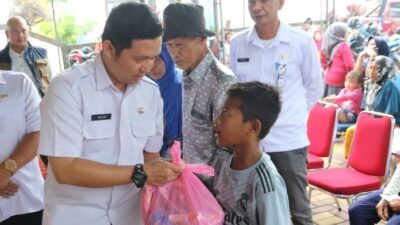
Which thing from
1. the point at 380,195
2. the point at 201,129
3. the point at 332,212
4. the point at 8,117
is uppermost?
the point at 8,117

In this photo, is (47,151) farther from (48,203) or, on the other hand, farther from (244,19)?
(244,19)

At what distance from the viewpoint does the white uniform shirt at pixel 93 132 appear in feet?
3.85

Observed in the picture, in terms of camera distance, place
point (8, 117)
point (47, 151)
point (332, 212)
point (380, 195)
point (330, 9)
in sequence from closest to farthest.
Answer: point (47, 151) < point (8, 117) < point (380, 195) < point (332, 212) < point (330, 9)

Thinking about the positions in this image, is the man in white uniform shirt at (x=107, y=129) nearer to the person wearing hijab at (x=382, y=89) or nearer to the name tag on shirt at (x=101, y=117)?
the name tag on shirt at (x=101, y=117)

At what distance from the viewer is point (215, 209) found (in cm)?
132

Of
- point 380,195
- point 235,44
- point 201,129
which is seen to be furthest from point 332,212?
point 201,129

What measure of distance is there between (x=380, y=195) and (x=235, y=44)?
1.27 meters

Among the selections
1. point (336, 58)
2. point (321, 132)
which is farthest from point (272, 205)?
point (336, 58)

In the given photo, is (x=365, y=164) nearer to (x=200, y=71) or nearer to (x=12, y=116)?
(x=200, y=71)

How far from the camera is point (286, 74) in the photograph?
7.38 ft

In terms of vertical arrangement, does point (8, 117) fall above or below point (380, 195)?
above

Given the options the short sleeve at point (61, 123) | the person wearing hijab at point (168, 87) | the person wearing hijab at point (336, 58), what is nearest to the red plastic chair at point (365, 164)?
the person wearing hijab at point (168, 87)

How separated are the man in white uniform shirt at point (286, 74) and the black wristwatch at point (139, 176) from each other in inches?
44.6

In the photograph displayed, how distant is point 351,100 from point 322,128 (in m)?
2.36
